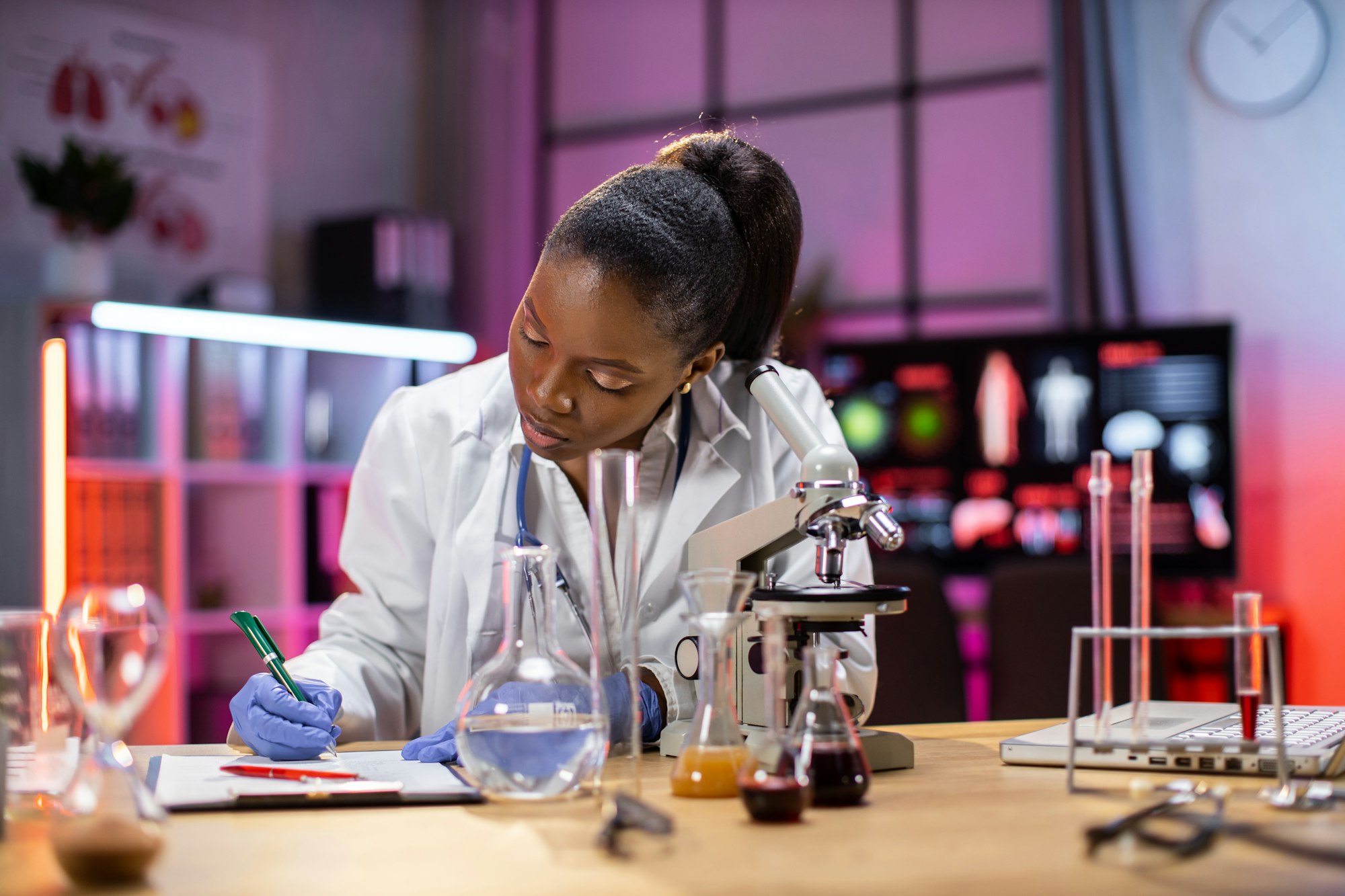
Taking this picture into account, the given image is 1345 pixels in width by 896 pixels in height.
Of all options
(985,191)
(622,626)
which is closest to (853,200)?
(985,191)

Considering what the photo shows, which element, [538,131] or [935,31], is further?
[538,131]

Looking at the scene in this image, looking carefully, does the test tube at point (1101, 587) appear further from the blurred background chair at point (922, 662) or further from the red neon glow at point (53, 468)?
the red neon glow at point (53, 468)

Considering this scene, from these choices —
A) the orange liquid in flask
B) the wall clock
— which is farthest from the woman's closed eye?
the wall clock

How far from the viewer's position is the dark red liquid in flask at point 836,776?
107 cm

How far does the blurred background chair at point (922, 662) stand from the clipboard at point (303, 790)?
1.40 m

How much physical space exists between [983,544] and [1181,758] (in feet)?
10.0

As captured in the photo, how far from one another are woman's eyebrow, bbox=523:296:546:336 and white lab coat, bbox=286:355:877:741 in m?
0.28

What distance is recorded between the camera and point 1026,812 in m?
1.05

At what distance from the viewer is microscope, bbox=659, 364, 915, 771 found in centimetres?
117

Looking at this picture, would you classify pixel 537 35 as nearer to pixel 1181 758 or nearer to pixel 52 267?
pixel 52 267

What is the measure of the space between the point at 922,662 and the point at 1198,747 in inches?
53.7

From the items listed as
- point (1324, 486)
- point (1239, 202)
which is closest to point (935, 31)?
point (1239, 202)

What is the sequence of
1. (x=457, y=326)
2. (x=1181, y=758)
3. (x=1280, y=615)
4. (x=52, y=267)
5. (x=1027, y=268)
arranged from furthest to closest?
(x=457, y=326), (x=1027, y=268), (x=1280, y=615), (x=52, y=267), (x=1181, y=758)

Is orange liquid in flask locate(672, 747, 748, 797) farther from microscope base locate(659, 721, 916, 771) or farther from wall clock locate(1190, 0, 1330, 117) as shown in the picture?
wall clock locate(1190, 0, 1330, 117)
